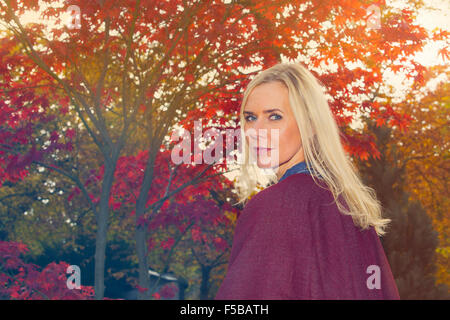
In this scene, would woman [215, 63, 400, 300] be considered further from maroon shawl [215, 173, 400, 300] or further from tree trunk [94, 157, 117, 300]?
tree trunk [94, 157, 117, 300]

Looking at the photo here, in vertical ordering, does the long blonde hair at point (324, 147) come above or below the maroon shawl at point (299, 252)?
above

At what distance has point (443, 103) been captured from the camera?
65.6 feet

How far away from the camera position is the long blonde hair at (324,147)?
7.97 ft

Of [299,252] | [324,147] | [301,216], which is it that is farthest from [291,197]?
[324,147]

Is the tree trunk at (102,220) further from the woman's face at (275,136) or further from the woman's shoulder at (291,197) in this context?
the woman's shoulder at (291,197)

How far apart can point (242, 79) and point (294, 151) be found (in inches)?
185

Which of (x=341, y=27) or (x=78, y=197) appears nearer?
(x=341, y=27)

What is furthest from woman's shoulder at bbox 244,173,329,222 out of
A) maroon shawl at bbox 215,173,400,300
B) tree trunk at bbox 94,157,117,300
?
tree trunk at bbox 94,157,117,300

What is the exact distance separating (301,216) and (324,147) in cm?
47

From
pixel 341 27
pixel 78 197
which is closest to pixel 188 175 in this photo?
pixel 341 27

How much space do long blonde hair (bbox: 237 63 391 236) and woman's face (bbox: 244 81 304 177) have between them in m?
0.06

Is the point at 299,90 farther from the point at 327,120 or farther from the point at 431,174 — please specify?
the point at 431,174

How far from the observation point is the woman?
2.19 meters

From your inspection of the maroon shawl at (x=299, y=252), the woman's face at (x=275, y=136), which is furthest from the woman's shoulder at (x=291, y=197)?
the woman's face at (x=275, y=136)
